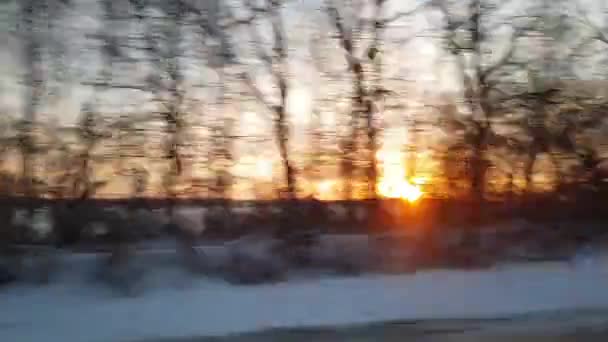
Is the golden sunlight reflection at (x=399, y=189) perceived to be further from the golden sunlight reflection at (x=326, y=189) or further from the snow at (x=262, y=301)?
the snow at (x=262, y=301)

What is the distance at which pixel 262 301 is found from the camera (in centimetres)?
1149

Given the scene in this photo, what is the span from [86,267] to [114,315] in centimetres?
249

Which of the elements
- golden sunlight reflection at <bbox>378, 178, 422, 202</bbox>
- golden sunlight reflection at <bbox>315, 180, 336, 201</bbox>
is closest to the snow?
golden sunlight reflection at <bbox>378, 178, 422, 202</bbox>

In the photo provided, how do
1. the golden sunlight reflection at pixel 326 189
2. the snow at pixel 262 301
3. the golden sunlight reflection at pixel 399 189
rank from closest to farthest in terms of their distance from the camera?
1. the snow at pixel 262 301
2. the golden sunlight reflection at pixel 326 189
3. the golden sunlight reflection at pixel 399 189

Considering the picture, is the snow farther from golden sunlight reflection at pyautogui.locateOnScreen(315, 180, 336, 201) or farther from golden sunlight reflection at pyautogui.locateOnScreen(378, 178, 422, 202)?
golden sunlight reflection at pyautogui.locateOnScreen(315, 180, 336, 201)

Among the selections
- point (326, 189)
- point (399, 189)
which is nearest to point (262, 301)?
point (326, 189)

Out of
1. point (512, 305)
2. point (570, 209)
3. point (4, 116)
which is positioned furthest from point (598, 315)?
point (4, 116)

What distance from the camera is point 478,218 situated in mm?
16047

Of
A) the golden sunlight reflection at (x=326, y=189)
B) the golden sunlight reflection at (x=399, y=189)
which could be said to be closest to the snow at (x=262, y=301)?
the golden sunlight reflection at (x=399, y=189)

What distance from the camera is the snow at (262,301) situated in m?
10.0

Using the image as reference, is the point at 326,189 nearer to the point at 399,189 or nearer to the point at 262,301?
the point at 399,189

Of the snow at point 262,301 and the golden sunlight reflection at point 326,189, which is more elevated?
the golden sunlight reflection at point 326,189

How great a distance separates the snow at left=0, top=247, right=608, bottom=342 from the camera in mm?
10023

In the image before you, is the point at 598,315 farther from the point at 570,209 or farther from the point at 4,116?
the point at 4,116
